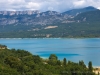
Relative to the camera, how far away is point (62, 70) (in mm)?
30516

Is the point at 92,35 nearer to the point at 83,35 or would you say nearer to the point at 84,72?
the point at 83,35

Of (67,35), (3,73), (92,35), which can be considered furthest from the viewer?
(67,35)

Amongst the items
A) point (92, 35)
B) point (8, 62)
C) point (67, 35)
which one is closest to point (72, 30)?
point (67, 35)

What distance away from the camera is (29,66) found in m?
31.7

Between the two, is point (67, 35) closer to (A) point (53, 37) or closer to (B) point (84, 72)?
(A) point (53, 37)

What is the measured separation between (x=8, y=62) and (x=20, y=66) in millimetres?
2812

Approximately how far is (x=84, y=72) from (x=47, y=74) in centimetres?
534

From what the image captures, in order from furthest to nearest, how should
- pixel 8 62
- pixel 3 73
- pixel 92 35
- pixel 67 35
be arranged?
pixel 67 35, pixel 92 35, pixel 8 62, pixel 3 73

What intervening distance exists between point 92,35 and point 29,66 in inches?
5638

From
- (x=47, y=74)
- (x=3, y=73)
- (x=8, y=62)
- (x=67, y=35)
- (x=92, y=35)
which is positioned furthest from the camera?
(x=67, y=35)

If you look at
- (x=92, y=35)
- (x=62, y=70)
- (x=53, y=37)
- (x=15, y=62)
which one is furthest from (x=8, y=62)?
(x=53, y=37)

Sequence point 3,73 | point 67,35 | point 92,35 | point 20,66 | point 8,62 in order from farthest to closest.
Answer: point 67,35 → point 92,35 → point 8,62 → point 20,66 → point 3,73

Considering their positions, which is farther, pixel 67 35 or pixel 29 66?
pixel 67 35

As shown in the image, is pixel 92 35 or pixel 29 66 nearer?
pixel 29 66
